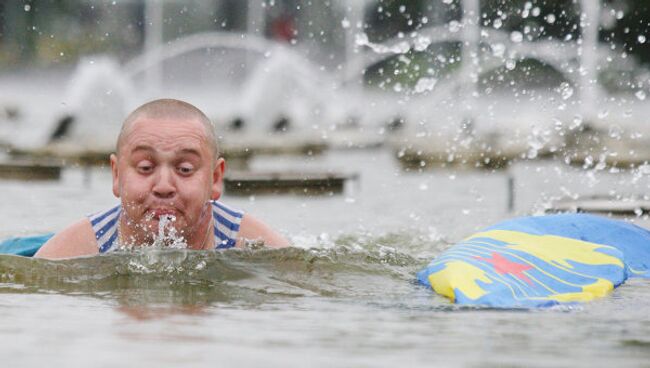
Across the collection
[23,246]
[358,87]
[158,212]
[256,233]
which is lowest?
[23,246]

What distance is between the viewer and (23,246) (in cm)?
803

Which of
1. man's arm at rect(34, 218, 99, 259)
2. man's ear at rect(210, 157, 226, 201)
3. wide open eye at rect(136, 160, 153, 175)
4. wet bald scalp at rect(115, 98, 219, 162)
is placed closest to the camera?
wide open eye at rect(136, 160, 153, 175)

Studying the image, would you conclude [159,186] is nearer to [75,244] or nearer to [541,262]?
[75,244]

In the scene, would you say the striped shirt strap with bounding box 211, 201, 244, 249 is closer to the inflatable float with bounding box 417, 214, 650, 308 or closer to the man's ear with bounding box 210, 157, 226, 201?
the man's ear with bounding box 210, 157, 226, 201

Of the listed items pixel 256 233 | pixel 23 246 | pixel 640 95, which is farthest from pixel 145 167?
pixel 640 95

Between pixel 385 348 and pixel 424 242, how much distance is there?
15.6 ft

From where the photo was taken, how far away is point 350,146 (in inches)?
1017

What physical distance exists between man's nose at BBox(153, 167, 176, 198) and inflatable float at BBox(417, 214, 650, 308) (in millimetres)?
1192

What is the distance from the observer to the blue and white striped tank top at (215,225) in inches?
279

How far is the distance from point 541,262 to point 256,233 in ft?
4.21

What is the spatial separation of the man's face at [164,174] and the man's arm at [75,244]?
0.33 metres

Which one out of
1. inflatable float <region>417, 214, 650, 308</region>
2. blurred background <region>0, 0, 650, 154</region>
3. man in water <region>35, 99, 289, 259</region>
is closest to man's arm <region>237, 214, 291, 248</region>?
man in water <region>35, 99, 289, 259</region>

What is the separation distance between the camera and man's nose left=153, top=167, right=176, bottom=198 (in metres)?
6.66

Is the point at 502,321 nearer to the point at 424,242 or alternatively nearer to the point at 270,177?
the point at 424,242
